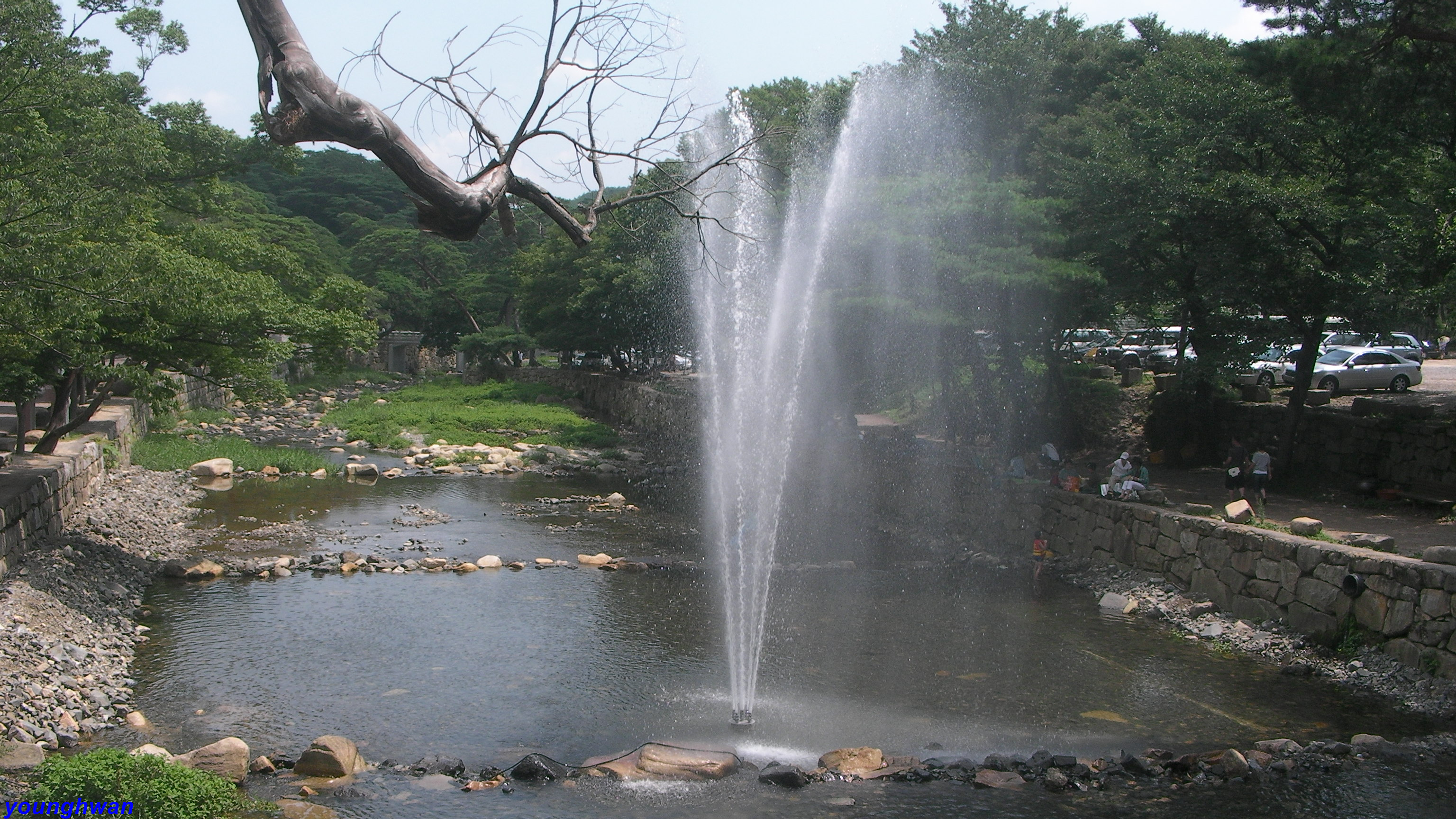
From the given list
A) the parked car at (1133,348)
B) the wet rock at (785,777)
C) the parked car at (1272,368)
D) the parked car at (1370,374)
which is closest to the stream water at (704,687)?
the wet rock at (785,777)

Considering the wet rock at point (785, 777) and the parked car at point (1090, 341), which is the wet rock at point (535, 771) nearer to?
the wet rock at point (785, 777)

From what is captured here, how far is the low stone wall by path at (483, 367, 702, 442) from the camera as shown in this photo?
105 feet

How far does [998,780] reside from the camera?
8.15 meters

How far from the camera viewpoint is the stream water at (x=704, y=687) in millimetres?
7859

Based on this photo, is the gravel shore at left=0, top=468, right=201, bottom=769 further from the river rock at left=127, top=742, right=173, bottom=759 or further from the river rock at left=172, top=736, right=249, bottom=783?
the river rock at left=172, top=736, right=249, bottom=783

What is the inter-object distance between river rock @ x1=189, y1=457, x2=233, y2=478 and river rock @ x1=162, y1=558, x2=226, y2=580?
30.8ft

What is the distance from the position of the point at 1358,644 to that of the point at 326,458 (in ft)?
78.5

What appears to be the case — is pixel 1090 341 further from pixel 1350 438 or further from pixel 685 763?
pixel 685 763

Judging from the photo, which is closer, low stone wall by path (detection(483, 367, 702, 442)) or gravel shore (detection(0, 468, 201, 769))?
gravel shore (detection(0, 468, 201, 769))

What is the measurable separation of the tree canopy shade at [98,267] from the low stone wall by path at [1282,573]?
41.7 ft

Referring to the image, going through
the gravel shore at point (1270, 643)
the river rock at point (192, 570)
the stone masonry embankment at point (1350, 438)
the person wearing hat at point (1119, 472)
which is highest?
the stone masonry embankment at point (1350, 438)

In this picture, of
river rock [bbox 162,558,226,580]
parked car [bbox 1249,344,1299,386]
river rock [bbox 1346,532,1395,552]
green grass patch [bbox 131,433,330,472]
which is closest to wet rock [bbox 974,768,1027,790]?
river rock [bbox 1346,532,1395,552]

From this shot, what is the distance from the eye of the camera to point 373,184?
7819 cm

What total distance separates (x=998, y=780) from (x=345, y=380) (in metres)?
49.7
